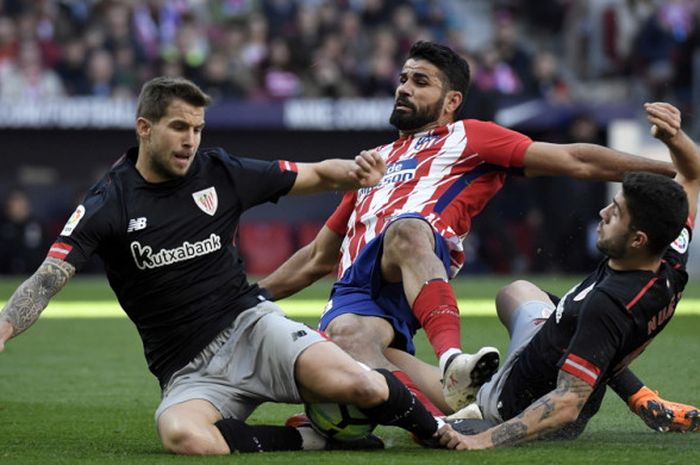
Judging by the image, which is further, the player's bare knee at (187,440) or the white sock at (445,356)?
the white sock at (445,356)

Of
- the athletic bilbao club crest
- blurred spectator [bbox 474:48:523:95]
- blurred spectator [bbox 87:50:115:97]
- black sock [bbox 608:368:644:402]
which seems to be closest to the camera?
the athletic bilbao club crest

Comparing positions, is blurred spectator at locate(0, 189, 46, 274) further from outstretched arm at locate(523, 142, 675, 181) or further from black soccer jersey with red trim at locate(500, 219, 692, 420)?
black soccer jersey with red trim at locate(500, 219, 692, 420)

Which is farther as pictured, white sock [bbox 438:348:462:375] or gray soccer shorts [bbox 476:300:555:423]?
gray soccer shorts [bbox 476:300:555:423]

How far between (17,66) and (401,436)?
14736 mm

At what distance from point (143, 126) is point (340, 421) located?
5.35 feet

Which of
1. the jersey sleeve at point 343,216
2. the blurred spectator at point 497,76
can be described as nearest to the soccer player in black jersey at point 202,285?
the jersey sleeve at point 343,216

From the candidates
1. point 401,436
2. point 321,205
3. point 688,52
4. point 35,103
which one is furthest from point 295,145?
point 401,436

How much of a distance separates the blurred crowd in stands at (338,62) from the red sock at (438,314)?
502 inches

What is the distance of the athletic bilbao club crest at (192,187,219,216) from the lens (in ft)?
20.8

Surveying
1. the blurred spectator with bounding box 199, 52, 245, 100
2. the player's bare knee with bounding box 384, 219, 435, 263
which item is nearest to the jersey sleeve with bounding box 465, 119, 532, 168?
the player's bare knee with bounding box 384, 219, 435, 263

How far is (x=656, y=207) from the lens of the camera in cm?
580

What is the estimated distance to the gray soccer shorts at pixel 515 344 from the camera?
6.53 metres

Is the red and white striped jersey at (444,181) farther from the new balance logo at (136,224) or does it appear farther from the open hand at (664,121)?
the new balance logo at (136,224)

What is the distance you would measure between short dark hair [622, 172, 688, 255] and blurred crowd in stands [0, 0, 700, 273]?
13.4 m
